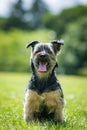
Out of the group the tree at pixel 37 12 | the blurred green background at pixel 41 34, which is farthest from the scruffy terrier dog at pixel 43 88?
the tree at pixel 37 12

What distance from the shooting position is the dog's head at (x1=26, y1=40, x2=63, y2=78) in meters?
8.25

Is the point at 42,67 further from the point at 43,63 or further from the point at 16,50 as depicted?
the point at 16,50

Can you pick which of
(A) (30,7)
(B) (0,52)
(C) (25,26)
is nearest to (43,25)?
(C) (25,26)

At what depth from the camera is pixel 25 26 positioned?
74.4 meters

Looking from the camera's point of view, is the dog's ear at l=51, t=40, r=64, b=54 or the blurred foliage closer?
the dog's ear at l=51, t=40, r=64, b=54

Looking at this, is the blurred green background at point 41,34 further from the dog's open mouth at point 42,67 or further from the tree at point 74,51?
the dog's open mouth at point 42,67

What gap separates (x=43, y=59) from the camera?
829 centimetres

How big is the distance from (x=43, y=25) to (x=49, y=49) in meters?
66.0

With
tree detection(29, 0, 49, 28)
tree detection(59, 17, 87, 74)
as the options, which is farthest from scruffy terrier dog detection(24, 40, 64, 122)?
tree detection(29, 0, 49, 28)

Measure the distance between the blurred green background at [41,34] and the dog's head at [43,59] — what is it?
153 ft

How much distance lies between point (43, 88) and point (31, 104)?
408 mm

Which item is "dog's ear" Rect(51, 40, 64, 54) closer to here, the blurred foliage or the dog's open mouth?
the dog's open mouth

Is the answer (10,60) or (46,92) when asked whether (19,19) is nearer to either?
(10,60)

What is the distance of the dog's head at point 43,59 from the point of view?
825 cm
